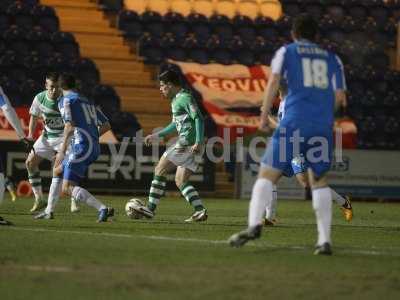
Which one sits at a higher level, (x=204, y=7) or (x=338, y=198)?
(x=204, y=7)

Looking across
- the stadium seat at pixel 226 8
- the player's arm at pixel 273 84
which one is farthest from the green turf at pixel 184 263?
the stadium seat at pixel 226 8

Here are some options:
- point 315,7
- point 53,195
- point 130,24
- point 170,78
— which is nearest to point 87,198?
point 53,195

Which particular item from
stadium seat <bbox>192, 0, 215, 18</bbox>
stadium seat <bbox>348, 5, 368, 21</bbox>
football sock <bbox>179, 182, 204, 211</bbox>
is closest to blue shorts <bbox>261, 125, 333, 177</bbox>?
football sock <bbox>179, 182, 204, 211</bbox>

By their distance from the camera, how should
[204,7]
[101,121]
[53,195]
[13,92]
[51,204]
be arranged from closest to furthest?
[51,204] → [53,195] → [101,121] → [13,92] → [204,7]

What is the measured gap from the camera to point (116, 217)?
1471 centimetres

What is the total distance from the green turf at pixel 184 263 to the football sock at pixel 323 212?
0.23 meters

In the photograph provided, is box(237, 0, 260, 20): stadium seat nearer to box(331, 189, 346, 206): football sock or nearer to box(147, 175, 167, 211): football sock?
box(331, 189, 346, 206): football sock

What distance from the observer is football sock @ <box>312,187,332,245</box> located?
9195mm

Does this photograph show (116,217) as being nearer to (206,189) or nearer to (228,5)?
(206,189)

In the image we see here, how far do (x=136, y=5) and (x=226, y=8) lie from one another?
2570mm

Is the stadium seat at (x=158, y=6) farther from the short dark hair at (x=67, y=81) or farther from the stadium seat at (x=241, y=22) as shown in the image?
the short dark hair at (x=67, y=81)

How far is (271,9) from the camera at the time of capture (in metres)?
30.3

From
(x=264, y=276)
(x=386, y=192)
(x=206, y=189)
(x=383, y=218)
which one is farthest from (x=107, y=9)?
(x=264, y=276)

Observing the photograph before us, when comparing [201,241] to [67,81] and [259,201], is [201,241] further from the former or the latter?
[67,81]
